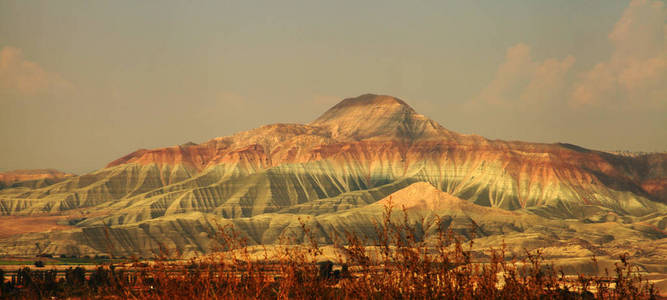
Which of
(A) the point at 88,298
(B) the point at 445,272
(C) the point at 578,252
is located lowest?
(C) the point at 578,252

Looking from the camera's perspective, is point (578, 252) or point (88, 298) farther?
point (578, 252)

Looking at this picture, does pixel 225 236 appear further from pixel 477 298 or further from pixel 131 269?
pixel 477 298

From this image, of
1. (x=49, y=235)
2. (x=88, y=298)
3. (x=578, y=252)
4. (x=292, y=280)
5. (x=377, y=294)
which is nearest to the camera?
(x=292, y=280)

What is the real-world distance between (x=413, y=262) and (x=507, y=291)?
1791 mm

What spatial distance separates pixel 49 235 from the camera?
196 metres

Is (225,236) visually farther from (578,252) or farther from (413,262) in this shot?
(578,252)

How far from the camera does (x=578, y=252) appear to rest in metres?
183

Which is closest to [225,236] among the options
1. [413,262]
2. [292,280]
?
[292,280]

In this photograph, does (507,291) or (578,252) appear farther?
(578,252)

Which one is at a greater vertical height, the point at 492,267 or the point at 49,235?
the point at 492,267

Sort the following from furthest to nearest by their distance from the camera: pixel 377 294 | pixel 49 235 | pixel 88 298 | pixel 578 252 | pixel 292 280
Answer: pixel 49 235 → pixel 578 252 → pixel 88 298 → pixel 377 294 → pixel 292 280

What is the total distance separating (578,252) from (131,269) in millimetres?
186542

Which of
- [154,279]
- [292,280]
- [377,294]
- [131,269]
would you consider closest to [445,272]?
[377,294]

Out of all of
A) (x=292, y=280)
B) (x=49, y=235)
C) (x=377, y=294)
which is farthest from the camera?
(x=49, y=235)
